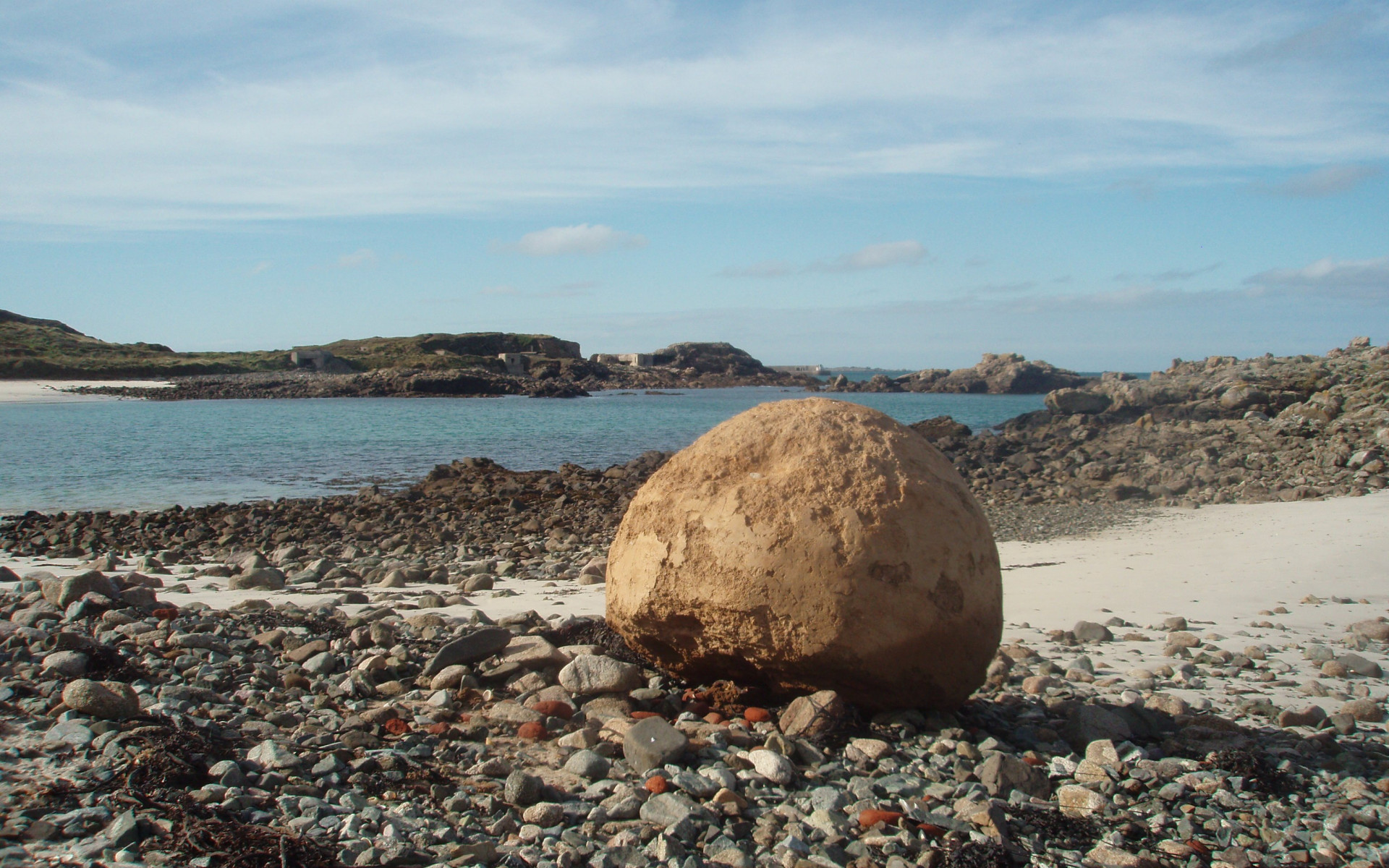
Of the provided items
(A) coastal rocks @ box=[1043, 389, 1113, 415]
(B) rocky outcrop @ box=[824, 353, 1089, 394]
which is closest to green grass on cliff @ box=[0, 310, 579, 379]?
(B) rocky outcrop @ box=[824, 353, 1089, 394]

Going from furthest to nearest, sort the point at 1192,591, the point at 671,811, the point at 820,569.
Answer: the point at 1192,591
the point at 820,569
the point at 671,811

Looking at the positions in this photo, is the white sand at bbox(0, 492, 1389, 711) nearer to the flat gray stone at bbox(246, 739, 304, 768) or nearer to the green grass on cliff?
the flat gray stone at bbox(246, 739, 304, 768)

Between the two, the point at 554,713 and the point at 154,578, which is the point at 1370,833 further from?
the point at 154,578

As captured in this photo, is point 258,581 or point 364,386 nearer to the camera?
point 258,581

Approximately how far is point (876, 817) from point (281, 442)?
32103 millimetres

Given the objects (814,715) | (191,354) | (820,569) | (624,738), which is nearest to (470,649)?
(624,738)

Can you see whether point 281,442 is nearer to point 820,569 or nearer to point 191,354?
point 820,569

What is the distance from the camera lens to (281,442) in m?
32.2

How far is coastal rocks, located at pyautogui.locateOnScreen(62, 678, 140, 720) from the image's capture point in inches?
178

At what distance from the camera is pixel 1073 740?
203 inches

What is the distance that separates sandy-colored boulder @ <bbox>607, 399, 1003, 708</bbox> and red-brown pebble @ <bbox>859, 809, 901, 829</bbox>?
0.96 meters

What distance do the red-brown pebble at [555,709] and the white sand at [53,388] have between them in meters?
60.2

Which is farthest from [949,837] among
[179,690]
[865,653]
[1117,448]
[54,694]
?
[1117,448]

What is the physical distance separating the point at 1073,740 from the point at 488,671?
11.5 ft
